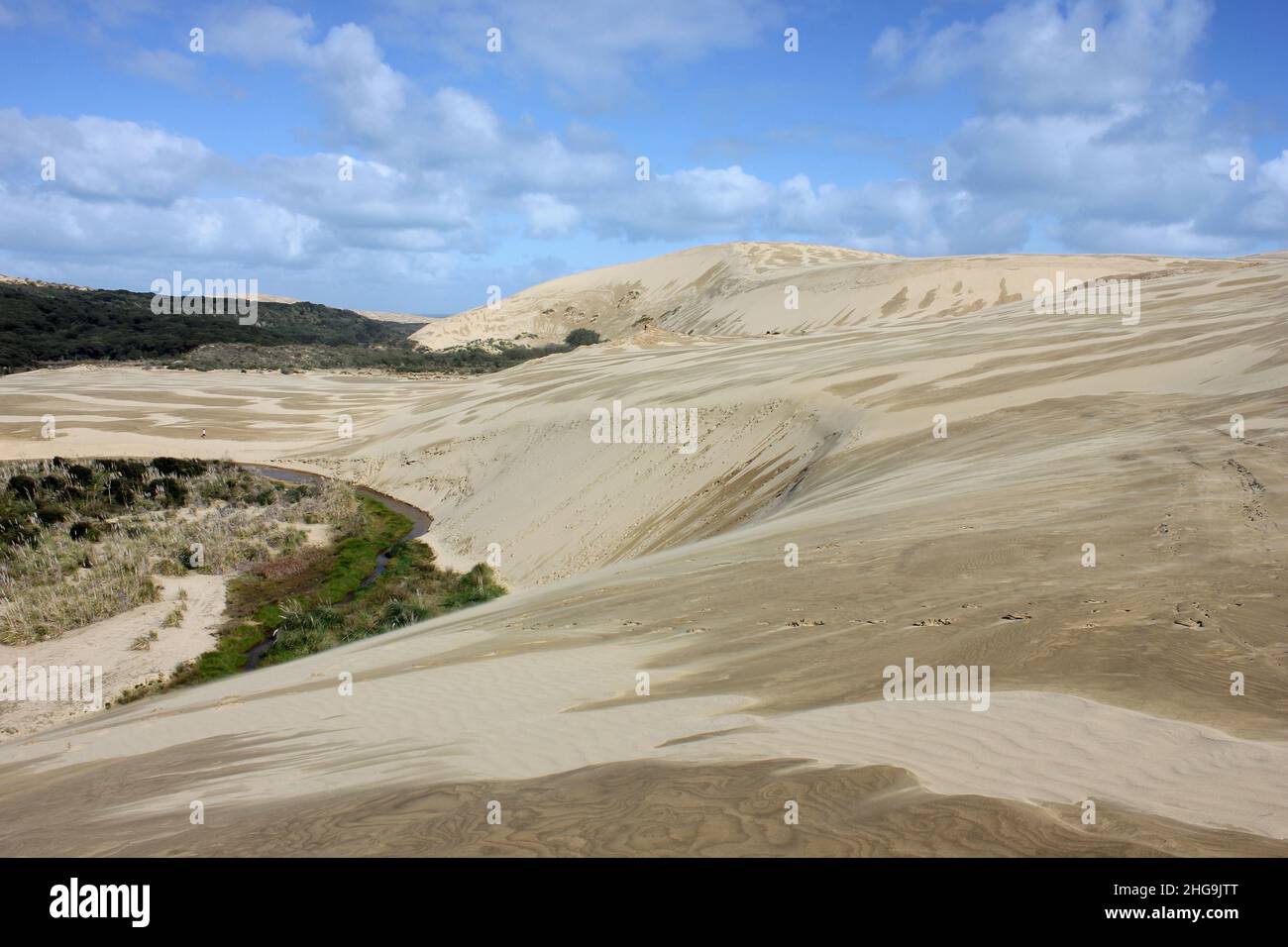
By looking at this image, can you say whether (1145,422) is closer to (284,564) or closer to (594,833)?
(594,833)
